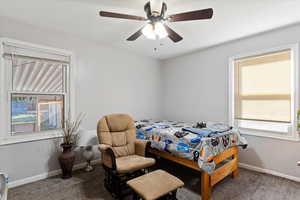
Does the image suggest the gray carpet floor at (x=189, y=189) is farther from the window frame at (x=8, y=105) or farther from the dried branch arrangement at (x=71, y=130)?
the window frame at (x=8, y=105)

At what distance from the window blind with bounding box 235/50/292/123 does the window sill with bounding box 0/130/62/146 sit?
350 centimetres

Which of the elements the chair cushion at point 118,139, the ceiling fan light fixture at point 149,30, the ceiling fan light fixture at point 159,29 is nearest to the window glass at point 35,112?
the chair cushion at point 118,139

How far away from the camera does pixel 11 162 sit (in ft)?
7.35

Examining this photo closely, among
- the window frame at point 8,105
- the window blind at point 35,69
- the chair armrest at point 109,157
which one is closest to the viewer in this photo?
the chair armrest at point 109,157

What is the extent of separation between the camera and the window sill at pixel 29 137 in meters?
2.20

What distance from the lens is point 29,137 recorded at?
7.85 ft

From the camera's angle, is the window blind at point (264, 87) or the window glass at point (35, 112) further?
the window blind at point (264, 87)

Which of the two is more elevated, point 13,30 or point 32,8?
point 32,8

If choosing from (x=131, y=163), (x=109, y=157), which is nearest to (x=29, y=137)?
(x=109, y=157)

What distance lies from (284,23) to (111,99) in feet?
11.0

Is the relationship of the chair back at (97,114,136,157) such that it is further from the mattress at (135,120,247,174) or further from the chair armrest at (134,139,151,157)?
the mattress at (135,120,247,174)

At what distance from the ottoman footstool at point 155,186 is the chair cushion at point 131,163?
0.35m

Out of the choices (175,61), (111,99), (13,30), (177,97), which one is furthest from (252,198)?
(13,30)

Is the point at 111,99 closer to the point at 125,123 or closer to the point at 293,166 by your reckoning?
the point at 125,123
